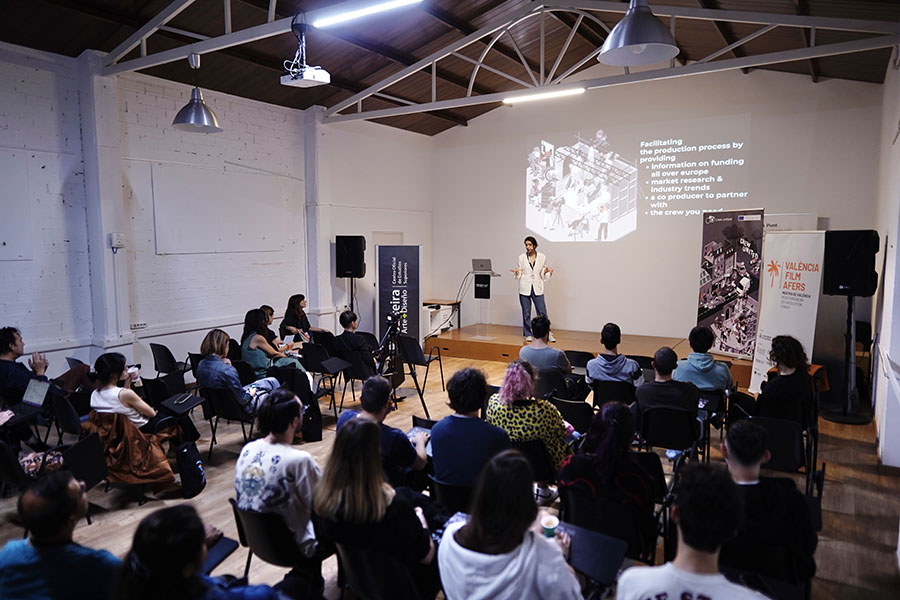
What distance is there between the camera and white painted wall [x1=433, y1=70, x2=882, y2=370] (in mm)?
7359

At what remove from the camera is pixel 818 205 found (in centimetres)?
756

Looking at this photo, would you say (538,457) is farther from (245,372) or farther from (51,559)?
(245,372)

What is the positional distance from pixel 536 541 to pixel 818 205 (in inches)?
305

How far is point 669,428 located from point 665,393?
217 millimetres

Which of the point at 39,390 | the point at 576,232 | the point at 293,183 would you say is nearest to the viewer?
the point at 39,390

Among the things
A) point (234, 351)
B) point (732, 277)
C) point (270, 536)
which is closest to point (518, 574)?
point (270, 536)

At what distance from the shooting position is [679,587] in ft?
4.76

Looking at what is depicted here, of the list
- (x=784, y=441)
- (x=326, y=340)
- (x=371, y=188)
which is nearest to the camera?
(x=784, y=441)

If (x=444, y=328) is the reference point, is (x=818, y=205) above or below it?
above

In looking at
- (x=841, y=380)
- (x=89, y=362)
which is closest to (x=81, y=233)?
(x=89, y=362)

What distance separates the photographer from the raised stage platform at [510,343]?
803cm

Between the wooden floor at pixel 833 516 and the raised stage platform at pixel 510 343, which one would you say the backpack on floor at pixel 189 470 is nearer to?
the wooden floor at pixel 833 516

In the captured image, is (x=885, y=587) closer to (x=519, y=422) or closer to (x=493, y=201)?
(x=519, y=422)

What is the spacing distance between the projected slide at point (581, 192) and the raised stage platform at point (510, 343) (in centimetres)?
160
